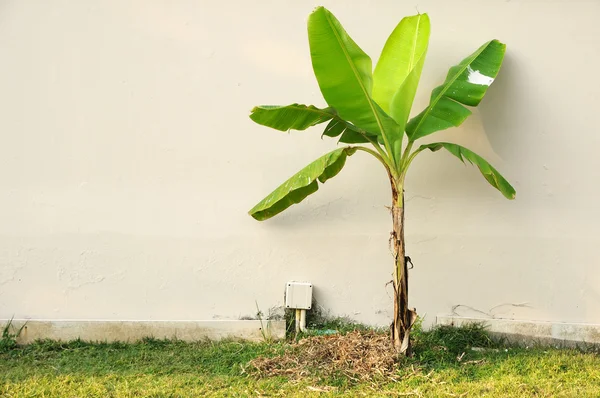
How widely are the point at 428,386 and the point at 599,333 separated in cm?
180

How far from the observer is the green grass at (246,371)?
→ 13.2ft

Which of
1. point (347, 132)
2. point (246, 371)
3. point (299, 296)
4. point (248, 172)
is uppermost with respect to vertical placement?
point (347, 132)

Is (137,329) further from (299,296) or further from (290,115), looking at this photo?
(290,115)

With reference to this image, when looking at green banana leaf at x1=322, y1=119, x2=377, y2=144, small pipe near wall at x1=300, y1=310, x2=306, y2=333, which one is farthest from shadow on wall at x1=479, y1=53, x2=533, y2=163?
small pipe near wall at x1=300, y1=310, x2=306, y2=333

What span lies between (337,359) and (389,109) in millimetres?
1829

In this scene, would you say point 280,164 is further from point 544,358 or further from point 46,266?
point 544,358

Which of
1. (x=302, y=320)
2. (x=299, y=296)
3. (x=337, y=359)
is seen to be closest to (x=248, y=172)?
(x=299, y=296)

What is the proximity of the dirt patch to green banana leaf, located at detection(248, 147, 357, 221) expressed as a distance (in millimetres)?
1045

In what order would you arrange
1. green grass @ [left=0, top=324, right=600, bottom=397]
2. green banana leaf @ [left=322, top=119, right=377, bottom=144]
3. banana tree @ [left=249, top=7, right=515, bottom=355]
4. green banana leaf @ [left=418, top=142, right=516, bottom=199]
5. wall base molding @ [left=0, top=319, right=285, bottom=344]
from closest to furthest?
green grass @ [left=0, top=324, right=600, bottom=397] < banana tree @ [left=249, top=7, right=515, bottom=355] < green banana leaf @ [left=418, top=142, right=516, bottom=199] < green banana leaf @ [left=322, top=119, right=377, bottom=144] < wall base molding @ [left=0, top=319, right=285, bottom=344]

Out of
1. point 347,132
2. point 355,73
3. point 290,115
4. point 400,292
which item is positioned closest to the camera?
point 355,73

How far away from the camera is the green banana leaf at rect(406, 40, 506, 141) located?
14.6 feet

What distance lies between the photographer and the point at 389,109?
450 cm

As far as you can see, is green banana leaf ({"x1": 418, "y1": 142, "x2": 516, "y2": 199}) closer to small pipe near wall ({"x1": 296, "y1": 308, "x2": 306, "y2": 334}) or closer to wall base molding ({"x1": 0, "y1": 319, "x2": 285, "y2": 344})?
small pipe near wall ({"x1": 296, "y1": 308, "x2": 306, "y2": 334})

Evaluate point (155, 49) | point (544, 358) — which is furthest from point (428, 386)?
point (155, 49)
